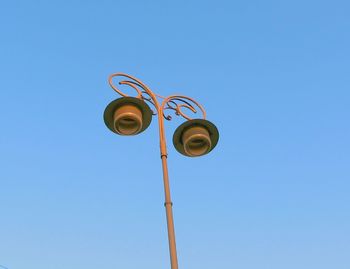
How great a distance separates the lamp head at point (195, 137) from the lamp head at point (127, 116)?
0.53 metres

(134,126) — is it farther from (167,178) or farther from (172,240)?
(172,240)

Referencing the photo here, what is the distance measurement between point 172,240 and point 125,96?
2.16m

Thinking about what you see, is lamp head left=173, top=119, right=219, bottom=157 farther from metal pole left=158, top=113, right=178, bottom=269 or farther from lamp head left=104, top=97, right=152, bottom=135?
lamp head left=104, top=97, right=152, bottom=135

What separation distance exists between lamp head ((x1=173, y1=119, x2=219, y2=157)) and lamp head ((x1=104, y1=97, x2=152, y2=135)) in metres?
0.53

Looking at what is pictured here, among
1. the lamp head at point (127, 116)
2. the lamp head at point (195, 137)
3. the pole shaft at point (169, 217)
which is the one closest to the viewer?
the pole shaft at point (169, 217)

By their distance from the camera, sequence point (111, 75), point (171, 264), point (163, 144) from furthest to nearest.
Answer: point (111, 75) < point (163, 144) < point (171, 264)

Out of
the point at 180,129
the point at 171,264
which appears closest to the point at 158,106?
the point at 180,129


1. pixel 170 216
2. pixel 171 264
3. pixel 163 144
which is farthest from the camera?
pixel 163 144

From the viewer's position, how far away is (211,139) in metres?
7.30

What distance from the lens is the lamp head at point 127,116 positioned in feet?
22.3

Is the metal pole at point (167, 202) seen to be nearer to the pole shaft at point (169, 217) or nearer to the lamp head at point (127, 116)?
the pole shaft at point (169, 217)

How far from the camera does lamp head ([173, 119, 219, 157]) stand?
7.04m

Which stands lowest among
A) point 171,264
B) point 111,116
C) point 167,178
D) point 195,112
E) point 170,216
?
point 171,264

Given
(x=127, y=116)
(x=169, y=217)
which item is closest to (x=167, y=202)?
(x=169, y=217)
